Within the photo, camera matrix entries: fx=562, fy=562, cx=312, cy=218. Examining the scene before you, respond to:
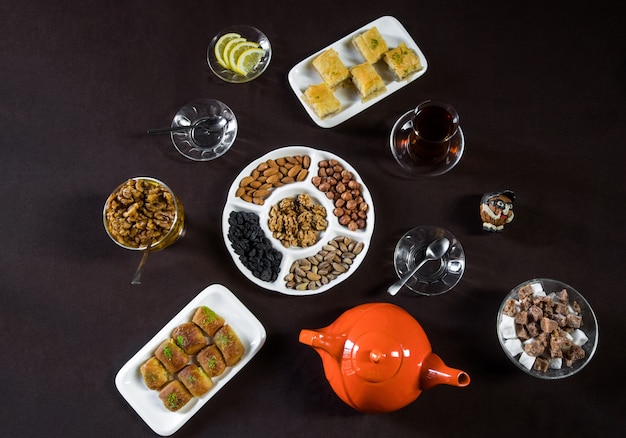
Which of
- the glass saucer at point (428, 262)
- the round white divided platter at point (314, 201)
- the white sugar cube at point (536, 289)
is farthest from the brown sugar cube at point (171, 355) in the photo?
the white sugar cube at point (536, 289)

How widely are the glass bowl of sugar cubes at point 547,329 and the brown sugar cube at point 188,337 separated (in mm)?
941

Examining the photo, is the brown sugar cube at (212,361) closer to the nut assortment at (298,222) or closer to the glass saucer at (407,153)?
the nut assortment at (298,222)

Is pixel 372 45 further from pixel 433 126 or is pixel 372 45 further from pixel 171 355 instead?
pixel 171 355

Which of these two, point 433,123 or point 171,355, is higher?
point 433,123

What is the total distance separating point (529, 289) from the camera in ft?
5.83

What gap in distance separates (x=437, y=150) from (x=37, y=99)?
1.39 metres

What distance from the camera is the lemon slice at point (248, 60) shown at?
191 cm

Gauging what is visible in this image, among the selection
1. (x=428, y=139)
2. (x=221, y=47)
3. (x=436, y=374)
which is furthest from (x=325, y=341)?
(x=221, y=47)

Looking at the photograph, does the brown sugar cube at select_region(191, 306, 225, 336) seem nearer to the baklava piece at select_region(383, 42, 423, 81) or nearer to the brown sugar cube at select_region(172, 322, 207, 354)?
the brown sugar cube at select_region(172, 322, 207, 354)

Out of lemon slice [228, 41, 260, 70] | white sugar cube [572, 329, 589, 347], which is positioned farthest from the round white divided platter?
white sugar cube [572, 329, 589, 347]

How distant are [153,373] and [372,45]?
1284 millimetres

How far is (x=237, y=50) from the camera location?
75.6 inches

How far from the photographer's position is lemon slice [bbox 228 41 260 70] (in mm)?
1908

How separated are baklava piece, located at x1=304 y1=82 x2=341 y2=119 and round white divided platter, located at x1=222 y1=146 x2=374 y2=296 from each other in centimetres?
13
